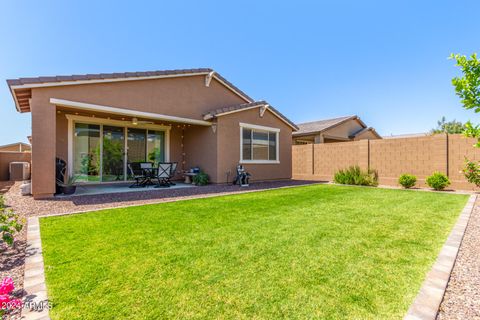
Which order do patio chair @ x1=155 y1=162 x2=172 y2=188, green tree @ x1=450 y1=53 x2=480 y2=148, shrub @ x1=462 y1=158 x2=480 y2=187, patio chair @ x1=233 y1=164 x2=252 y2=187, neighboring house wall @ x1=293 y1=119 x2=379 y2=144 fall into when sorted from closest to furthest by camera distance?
green tree @ x1=450 y1=53 x2=480 y2=148 < shrub @ x1=462 y1=158 x2=480 y2=187 < patio chair @ x1=155 y1=162 x2=172 y2=188 < patio chair @ x1=233 y1=164 x2=252 y2=187 < neighboring house wall @ x1=293 y1=119 x2=379 y2=144

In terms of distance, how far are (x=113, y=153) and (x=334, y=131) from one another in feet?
57.1

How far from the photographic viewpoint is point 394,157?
1190 cm

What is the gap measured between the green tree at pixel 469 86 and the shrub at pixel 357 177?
419 inches

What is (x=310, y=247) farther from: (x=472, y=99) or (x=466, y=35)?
(x=466, y=35)

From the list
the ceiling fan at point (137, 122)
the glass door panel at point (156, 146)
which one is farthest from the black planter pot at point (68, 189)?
the glass door panel at point (156, 146)

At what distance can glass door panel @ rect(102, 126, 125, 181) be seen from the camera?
10578mm

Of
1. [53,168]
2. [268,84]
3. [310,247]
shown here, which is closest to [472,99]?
[310,247]

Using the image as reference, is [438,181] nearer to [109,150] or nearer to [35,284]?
[35,284]

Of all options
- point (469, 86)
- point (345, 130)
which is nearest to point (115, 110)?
point (469, 86)

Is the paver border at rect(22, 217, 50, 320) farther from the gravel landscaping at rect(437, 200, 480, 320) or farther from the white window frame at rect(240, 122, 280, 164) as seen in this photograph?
the white window frame at rect(240, 122, 280, 164)

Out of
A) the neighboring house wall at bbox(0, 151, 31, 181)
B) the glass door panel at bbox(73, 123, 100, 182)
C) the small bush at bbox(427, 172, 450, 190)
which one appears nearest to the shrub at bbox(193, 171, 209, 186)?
the glass door panel at bbox(73, 123, 100, 182)

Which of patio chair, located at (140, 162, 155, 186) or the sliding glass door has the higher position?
the sliding glass door

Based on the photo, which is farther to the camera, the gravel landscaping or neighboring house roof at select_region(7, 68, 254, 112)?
neighboring house roof at select_region(7, 68, 254, 112)

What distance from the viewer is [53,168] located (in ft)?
23.9
